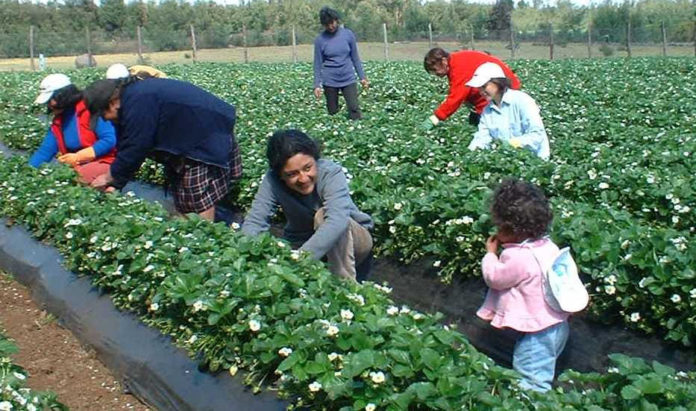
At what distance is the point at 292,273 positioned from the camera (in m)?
3.71

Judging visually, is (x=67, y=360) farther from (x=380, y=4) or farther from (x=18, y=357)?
(x=380, y=4)

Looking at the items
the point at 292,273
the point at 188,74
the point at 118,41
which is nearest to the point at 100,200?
the point at 292,273

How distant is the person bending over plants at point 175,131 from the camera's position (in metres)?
5.56

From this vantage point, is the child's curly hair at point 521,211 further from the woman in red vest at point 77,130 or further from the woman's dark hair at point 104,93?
the woman in red vest at point 77,130

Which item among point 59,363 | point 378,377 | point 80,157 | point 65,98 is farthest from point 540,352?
point 65,98

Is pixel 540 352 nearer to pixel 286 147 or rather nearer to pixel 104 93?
pixel 286 147

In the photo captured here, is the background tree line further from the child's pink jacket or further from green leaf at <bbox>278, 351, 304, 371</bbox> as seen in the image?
green leaf at <bbox>278, 351, 304, 371</bbox>

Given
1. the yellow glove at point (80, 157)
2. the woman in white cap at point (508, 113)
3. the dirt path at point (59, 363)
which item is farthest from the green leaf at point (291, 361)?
the yellow glove at point (80, 157)

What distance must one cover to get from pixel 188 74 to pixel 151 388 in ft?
64.3

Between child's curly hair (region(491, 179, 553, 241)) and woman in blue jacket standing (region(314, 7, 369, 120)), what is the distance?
661 centimetres

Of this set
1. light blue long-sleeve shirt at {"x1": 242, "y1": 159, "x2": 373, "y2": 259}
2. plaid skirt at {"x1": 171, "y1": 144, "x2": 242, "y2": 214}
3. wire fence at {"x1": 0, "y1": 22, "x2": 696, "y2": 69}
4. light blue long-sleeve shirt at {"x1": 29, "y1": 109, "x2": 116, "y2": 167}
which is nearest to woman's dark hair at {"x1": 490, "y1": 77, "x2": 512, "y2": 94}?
light blue long-sleeve shirt at {"x1": 242, "y1": 159, "x2": 373, "y2": 259}

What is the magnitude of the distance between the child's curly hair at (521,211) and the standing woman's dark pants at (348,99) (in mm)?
6612

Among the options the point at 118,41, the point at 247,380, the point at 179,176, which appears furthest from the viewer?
the point at 118,41

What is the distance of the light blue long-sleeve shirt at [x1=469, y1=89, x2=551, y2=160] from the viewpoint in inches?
245
